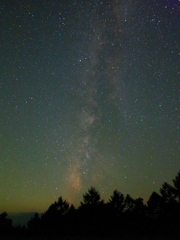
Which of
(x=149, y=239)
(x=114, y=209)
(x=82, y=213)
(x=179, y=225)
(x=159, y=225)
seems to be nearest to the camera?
(x=149, y=239)

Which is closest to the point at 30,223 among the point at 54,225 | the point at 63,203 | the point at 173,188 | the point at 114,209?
the point at 63,203

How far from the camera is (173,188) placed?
50719mm

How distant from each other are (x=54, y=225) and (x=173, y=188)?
2551cm

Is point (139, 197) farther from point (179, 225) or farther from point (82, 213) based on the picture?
point (179, 225)

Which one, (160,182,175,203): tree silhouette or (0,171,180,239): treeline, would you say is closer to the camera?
(0,171,180,239): treeline

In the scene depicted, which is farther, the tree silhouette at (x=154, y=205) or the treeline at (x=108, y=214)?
the tree silhouette at (x=154, y=205)

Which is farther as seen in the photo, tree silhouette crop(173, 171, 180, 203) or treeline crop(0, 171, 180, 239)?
tree silhouette crop(173, 171, 180, 203)

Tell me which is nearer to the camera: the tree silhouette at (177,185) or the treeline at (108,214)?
the treeline at (108,214)

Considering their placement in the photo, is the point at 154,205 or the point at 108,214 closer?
the point at 108,214

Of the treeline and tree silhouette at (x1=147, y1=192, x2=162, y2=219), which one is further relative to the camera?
tree silhouette at (x1=147, y1=192, x2=162, y2=219)

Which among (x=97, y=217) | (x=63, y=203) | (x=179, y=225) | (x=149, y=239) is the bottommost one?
(x=149, y=239)

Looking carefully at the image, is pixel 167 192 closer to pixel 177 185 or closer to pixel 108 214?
pixel 177 185

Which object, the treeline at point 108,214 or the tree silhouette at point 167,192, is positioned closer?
the treeline at point 108,214

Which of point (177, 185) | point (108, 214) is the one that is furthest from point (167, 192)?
point (108, 214)
